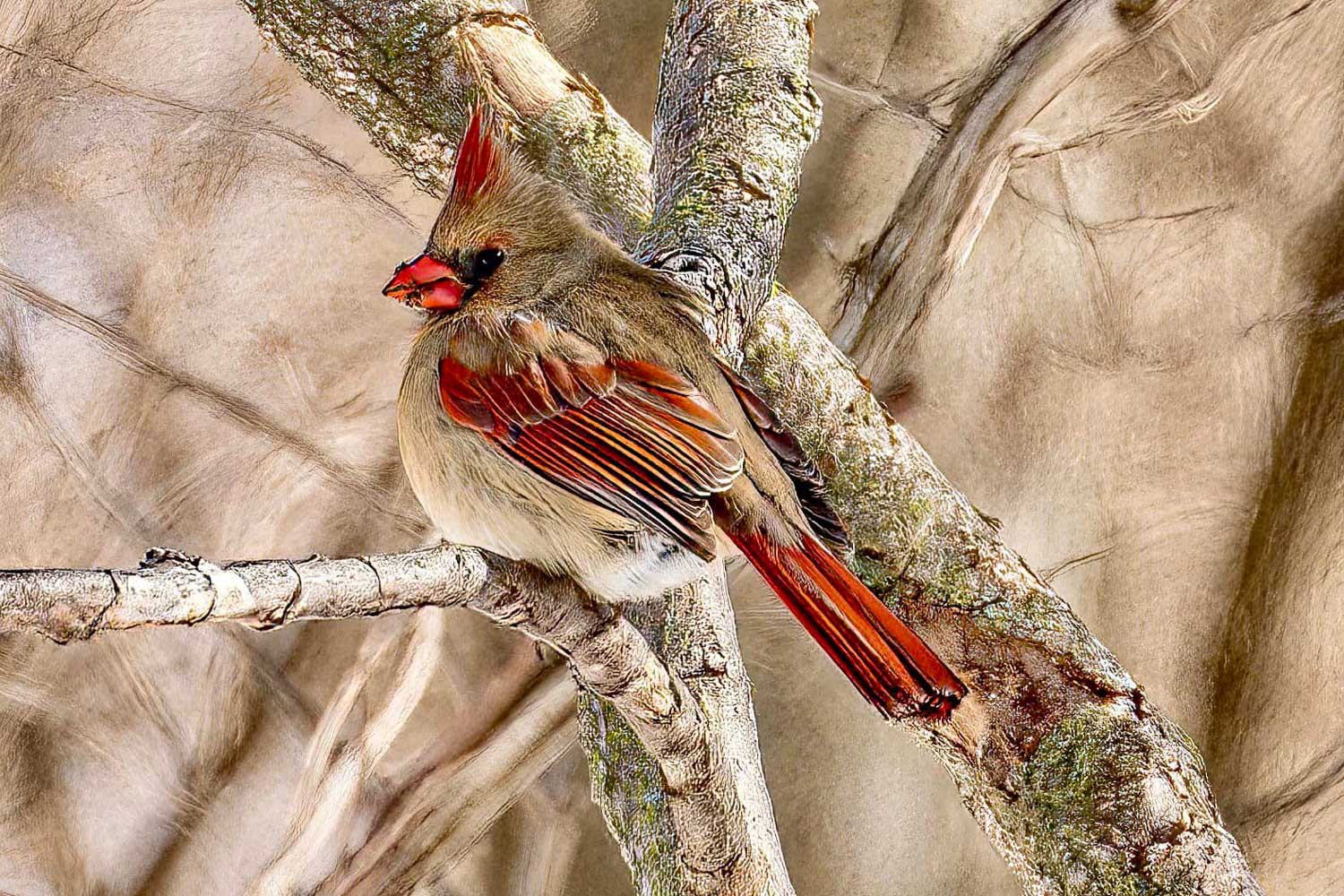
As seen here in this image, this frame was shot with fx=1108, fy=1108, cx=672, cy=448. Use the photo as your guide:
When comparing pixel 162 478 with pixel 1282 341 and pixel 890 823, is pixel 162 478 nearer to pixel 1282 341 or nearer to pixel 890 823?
pixel 890 823

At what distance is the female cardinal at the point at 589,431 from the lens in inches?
40.0

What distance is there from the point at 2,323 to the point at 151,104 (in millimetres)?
431

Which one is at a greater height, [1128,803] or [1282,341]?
[1282,341]

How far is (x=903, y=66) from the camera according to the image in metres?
2.22

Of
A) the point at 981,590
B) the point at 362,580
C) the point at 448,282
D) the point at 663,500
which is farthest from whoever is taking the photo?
the point at 981,590

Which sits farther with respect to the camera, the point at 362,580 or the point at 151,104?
the point at 151,104

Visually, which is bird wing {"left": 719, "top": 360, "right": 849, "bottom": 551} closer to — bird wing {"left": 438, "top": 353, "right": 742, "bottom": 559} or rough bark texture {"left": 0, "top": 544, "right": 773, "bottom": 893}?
bird wing {"left": 438, "top": 353, "right": 742, "bottom": 559}

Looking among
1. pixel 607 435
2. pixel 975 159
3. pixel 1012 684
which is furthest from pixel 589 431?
pixel 975 159

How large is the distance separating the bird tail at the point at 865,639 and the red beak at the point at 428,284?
0.42 metres

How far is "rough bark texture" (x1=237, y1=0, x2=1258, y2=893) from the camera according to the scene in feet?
4.62

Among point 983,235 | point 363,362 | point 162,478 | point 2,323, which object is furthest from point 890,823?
point 2,323

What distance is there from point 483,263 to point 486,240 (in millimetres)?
24

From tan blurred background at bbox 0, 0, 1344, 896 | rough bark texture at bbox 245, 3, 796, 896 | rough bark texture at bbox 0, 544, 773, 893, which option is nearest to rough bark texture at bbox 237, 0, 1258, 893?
rough bark texture at bbox 245, 3, 796, 896

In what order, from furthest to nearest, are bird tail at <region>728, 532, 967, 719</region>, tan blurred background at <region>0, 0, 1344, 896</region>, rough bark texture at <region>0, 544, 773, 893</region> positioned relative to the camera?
1. tan blurred background at <region>0, 0, 1344, 896</region>
2. bird tail at <region>728, 532, 967, 719</region>
3. rough bark texture at <region>0, 544, 773, 893</region>
